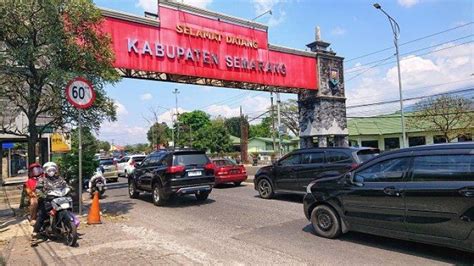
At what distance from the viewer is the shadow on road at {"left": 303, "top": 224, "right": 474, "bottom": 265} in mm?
5484

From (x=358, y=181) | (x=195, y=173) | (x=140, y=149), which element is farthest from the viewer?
(x=140, y=149)

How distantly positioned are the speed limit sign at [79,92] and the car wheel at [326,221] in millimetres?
5763

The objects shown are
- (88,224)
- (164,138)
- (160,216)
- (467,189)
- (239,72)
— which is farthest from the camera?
(164,138)

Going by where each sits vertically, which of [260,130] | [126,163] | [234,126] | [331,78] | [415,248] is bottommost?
[415,248]

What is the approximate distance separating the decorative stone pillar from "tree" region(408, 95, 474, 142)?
1378 cm

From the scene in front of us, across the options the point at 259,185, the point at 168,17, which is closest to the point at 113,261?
the point at 259,185

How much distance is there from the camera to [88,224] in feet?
29.2

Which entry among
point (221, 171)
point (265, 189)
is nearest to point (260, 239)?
point (265, 189)

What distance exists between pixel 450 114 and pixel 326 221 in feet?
102

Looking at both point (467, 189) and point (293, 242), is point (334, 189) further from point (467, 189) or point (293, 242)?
point (467, 189)

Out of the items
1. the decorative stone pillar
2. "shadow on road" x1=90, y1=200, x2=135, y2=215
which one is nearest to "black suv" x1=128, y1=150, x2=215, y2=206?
"shadow on road" x1=90, y1=200, x2=135, y2=215

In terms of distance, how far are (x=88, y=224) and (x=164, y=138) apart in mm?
74828

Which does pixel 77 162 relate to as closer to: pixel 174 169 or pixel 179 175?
pixel 174 169

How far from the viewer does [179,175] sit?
37.6 feet
